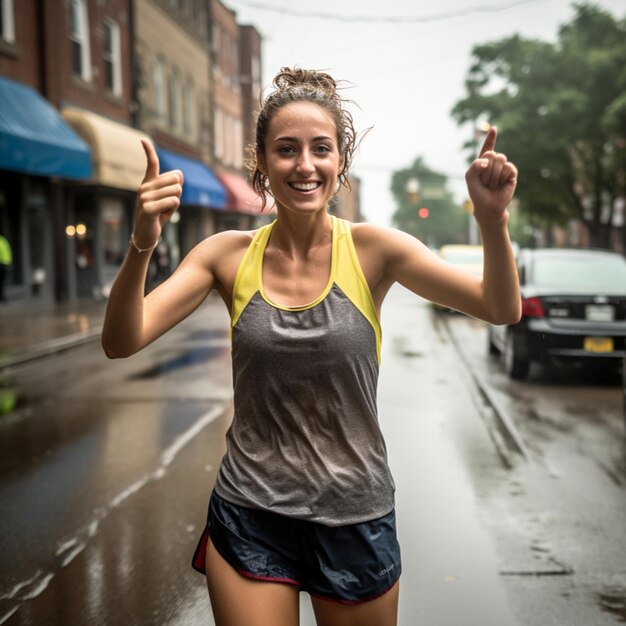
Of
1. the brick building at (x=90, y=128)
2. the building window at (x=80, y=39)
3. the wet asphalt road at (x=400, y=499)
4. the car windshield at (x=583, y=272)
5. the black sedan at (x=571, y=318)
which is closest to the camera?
the wet asphalt road at (x=400, y=499)

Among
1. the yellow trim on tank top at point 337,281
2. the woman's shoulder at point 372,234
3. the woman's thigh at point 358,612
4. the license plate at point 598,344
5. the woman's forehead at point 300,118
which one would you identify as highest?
the woman's forehead at point 300,118

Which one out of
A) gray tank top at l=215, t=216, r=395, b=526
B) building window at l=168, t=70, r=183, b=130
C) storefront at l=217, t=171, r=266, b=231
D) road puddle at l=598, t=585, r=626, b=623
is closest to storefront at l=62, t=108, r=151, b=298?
building window at l=168, t=70, r=183, b=130

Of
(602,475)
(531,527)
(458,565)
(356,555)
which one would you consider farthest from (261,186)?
(602,475)

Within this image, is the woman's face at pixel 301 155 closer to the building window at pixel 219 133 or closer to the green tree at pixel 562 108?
the green tree at pixel 562 108

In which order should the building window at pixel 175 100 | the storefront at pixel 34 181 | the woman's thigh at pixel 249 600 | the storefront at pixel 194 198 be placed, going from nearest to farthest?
the woman's thigh at pixel 249 600
the storefront at pixel 34 181
the storefront at pixel 194 198
the building window at pixel 175 100

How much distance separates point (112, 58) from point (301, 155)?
24.7 meters

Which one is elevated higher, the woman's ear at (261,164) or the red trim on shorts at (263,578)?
the woman's ear at (261,164)

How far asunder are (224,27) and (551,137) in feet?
63.7

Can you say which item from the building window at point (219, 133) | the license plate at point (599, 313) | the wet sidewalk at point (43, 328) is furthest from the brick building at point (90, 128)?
the license plate at point (599, 313)

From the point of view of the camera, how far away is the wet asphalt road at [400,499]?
391 centimetres

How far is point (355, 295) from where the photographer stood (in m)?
2.15

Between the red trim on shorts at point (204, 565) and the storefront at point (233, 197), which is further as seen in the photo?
the storefront at point (233, 197)

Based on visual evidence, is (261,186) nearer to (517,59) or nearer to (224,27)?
(517,59)

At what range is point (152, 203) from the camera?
1.89 metres
